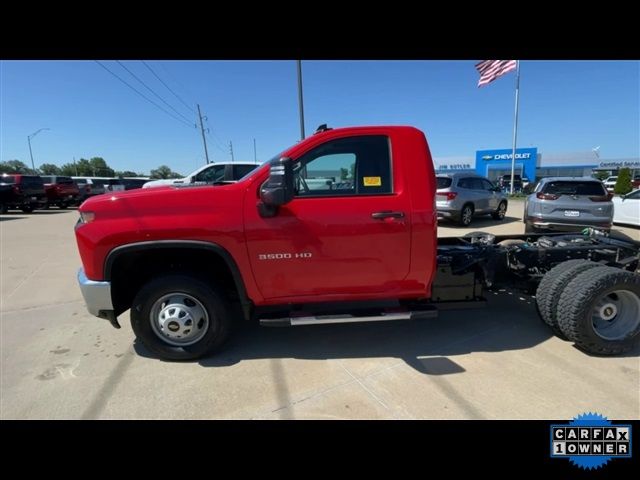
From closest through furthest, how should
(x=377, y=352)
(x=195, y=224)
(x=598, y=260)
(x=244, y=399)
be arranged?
(x=244, y=399), (x=195, y=224), (x=377, y=352), (x=598, y=260)

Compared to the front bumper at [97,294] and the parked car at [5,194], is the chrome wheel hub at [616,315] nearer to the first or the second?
the front bumper at [97,294]

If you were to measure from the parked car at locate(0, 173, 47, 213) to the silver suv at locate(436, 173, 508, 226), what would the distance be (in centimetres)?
2036

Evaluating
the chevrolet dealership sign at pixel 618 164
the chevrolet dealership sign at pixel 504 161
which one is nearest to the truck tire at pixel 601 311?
the chevrolet dealership sign at pixel 504 161

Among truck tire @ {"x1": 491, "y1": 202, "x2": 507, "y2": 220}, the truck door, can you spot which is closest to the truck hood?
the truck door

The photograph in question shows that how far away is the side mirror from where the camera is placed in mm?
2629

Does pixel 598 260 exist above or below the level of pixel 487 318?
above

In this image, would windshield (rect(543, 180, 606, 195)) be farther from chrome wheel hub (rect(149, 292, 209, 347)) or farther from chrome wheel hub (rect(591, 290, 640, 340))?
chrome wheel hub (rect(149, 292, 209, 347))

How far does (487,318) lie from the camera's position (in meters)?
4.03
